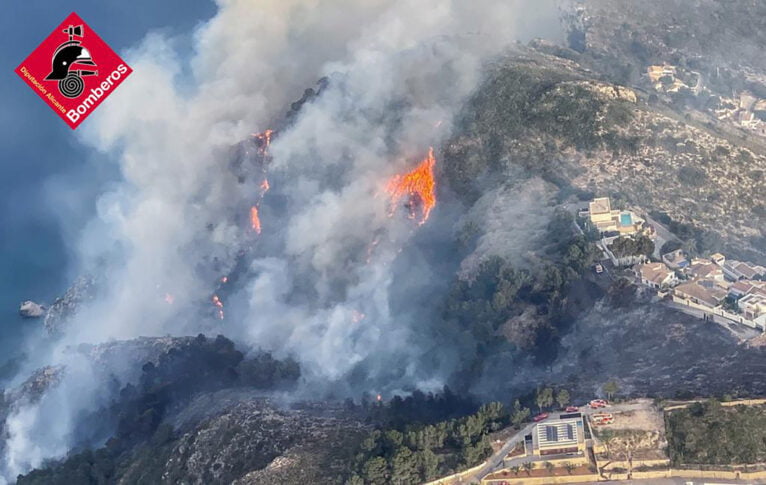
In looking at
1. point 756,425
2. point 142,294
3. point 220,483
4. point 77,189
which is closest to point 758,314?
point 756,425

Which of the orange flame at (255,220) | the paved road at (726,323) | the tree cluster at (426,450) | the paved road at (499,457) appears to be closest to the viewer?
the paved road at (499,457)

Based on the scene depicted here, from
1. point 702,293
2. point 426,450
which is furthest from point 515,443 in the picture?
point 702,293

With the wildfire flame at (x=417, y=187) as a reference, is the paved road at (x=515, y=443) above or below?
below

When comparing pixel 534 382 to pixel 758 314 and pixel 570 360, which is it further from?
pixel 758 314

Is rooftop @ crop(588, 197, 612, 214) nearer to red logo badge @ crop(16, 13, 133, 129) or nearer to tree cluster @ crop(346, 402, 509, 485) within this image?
tree cluster @ crop(346, 402, 509, 485)

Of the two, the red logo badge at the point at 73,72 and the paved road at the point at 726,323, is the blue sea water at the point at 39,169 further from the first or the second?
the paved road at the point at 726,323

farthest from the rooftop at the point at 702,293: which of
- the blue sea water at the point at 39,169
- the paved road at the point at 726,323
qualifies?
the blue sea water at the point at 39,169

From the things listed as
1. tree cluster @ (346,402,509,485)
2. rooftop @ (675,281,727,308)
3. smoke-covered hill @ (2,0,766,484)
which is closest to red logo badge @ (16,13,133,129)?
smoke-covered hill @ (2,0,766,484)

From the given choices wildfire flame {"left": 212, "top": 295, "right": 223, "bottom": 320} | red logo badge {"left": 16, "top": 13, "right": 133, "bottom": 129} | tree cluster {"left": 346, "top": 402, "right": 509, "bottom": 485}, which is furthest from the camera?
wildfire flame {"left": 212, "top": 295, "right": 223, "bottom": 320}
